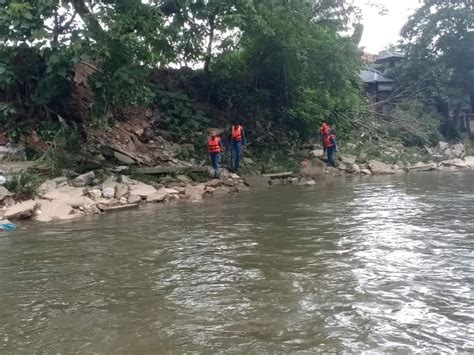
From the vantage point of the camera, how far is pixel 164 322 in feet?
14.8

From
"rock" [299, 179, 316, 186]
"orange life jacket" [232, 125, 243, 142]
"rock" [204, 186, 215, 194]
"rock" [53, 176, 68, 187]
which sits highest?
"orange life jacket" [232, 125, 243, 142]

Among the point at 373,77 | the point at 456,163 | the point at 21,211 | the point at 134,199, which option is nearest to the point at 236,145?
the point at 134,199

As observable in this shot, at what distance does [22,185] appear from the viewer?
11906 mm

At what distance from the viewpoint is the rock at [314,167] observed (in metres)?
19.1

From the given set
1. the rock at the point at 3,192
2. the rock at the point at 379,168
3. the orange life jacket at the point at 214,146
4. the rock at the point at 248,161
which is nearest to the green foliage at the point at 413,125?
the rock at the point at 379,168

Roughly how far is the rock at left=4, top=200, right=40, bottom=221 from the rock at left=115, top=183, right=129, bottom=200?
2.19 metres

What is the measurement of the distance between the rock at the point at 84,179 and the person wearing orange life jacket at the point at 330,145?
899 centimetres

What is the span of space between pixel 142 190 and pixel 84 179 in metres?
1.49

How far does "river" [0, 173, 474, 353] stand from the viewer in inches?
162

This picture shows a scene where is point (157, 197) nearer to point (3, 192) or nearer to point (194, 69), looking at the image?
point (3, 192)

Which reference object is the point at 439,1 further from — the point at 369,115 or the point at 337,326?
the point at 337,326

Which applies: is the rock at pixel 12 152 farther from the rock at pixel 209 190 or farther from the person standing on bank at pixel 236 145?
the person standing on bank at pixel 236 145

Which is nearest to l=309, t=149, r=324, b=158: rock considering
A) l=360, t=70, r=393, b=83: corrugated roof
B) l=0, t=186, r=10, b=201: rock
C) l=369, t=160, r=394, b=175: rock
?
l=369, t=160, r=394, b=175: rock

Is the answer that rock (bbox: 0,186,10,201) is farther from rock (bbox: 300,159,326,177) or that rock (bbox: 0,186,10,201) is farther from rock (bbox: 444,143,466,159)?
rock (bbox: 444,143,466,159)
